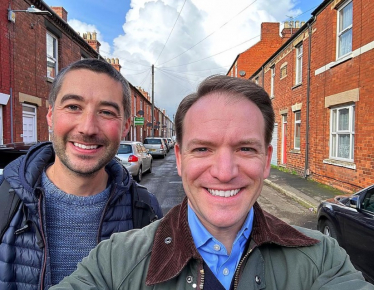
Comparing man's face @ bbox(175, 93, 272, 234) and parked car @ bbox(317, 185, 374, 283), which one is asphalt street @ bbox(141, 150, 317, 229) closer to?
parked car @ bbox(317, 185, 374, 283)

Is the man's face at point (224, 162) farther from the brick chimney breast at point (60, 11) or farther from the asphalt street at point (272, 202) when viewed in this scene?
the brick chimney breast at point (60, 11)

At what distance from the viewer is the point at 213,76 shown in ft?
4.93

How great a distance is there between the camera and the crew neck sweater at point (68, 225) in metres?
1.55

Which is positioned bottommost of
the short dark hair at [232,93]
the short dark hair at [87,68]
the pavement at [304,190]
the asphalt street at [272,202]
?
the asphalt street at [272,202]

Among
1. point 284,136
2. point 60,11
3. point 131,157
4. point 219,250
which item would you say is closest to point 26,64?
point 131,157

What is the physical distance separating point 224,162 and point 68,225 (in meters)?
1.02

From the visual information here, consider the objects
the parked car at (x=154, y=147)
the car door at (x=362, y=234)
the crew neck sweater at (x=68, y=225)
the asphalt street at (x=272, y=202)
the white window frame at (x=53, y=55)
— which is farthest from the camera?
the parked car at (x=154, y=147)

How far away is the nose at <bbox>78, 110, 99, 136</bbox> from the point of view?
64.1 inches

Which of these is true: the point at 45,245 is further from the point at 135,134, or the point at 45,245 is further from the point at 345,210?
the point at 135,134

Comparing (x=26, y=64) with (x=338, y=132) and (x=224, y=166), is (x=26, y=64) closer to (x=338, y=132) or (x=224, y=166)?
(x=224, y=166)

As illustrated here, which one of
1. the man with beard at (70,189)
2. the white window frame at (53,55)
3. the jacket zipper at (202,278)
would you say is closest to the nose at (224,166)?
the jacket zipper at (202,278)

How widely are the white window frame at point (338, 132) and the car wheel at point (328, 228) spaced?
4.85 metres

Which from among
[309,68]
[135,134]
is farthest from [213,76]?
[135,134]

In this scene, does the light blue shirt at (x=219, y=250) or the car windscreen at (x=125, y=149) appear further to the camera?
the car windscreen at (x=125, y=149)
